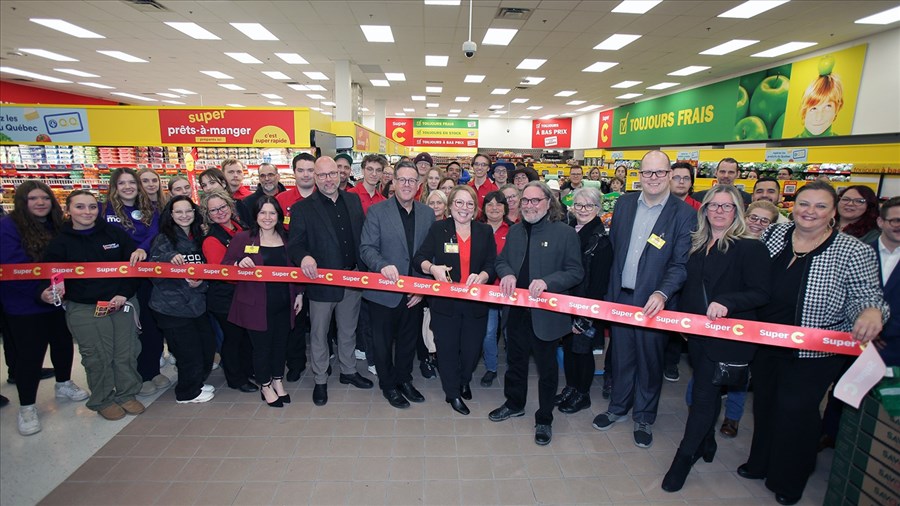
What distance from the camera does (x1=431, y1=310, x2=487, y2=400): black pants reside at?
3.16 meters

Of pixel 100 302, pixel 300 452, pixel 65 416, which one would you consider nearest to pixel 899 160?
pixel 300 452

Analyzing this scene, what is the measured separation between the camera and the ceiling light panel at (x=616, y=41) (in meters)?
8.62

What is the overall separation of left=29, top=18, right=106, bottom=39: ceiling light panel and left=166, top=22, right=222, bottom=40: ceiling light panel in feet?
7.07

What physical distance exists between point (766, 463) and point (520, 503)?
1628 mm

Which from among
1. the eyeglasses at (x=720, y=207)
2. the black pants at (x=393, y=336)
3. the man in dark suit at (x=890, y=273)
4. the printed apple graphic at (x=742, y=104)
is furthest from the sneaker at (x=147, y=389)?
the printed apple graphic at (x=742, y=104)

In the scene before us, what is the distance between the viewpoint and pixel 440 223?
307 cm

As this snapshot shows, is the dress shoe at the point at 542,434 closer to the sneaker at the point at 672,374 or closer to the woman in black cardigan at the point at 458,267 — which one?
the woman in black cardigan at the point at 458,267

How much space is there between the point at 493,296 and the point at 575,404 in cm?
130

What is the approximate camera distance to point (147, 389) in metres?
3.50

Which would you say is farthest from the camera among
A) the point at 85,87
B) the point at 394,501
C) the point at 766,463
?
the point at 85,87

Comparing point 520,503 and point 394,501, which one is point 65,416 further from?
point 520,503

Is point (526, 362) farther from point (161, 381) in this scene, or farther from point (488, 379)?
point (161, 381)

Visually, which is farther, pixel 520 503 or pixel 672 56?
pixel 672 56

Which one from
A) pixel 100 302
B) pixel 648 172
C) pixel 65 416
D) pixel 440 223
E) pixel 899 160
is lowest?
pixel 65 416
